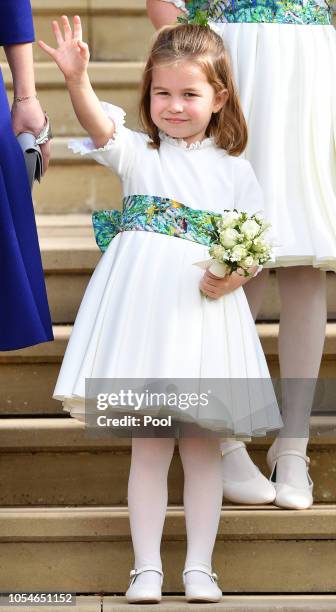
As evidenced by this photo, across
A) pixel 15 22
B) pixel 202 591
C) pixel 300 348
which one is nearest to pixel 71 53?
pixel 15 22

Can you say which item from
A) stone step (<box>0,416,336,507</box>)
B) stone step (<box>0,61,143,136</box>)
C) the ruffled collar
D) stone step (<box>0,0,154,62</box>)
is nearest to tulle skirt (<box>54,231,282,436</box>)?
the ruffled collar

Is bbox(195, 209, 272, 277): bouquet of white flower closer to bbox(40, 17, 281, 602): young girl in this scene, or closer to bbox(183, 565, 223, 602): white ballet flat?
bbox(40, 17, 281, 602): young girl

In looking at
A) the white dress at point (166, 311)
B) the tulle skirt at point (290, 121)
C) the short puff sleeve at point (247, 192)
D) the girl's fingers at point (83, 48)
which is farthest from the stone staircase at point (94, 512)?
the girl's fingers at point (83, 48)

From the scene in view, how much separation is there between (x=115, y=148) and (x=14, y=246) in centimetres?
42

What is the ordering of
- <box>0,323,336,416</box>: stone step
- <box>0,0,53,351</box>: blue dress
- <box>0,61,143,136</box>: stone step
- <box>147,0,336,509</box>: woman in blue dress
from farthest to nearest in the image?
<box>0,61,143,136</box>: stone step < <box>0,323,336,416</box>: stone step < <box>147,0,336,509</box>: woman in blue dress < <box>0,0,53,351</box>: blue dress

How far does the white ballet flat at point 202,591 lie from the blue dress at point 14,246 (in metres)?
0.61

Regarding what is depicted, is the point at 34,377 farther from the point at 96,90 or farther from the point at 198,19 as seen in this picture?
the point at 96,90

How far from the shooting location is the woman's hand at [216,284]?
8.79ft

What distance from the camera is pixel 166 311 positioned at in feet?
8.77

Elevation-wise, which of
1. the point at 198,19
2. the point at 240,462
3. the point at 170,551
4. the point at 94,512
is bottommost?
the point at 170,551

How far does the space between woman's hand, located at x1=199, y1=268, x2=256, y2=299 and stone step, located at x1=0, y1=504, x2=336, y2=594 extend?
562 millimetres

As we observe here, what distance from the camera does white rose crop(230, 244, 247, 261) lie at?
2.59m

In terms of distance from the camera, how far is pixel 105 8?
15.0 ft

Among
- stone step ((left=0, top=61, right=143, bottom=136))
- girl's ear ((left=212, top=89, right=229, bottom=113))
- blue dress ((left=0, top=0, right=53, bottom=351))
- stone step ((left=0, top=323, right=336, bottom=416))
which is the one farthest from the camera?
stone step ((left=0, top=61, right=143, bottom=136))
